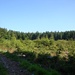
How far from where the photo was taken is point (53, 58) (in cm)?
1507

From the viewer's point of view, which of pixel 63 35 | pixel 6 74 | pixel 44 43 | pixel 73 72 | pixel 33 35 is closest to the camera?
pixel 6 74

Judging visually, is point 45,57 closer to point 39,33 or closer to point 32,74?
point 32,74

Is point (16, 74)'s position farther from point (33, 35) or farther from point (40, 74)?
point (33, 35)

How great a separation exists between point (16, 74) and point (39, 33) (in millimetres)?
112766

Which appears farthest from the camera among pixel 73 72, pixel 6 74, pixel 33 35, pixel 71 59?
pixel 33 35

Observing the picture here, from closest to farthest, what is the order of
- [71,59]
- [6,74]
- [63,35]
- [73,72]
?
1. [6,74]
2. [73,72]
3. [71,59]
4. [63,35]

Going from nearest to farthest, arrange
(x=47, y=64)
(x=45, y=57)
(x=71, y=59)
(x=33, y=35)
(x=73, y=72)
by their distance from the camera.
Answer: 1. (x=73, y=72)
2. (x=71, y=59)
3. (x=47, y=64)
4. (x=45, y=57)
5. (x=33, y=35)

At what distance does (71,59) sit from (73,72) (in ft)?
8.10

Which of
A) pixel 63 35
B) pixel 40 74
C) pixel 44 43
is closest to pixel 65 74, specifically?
pixel 40 74

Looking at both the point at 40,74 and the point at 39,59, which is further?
the point at 39,59

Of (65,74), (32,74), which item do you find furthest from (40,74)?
(65,74)

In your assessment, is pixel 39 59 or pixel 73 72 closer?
pixel 73 72

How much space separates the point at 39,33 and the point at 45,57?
10672 cm

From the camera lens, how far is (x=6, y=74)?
9328 millimetres
